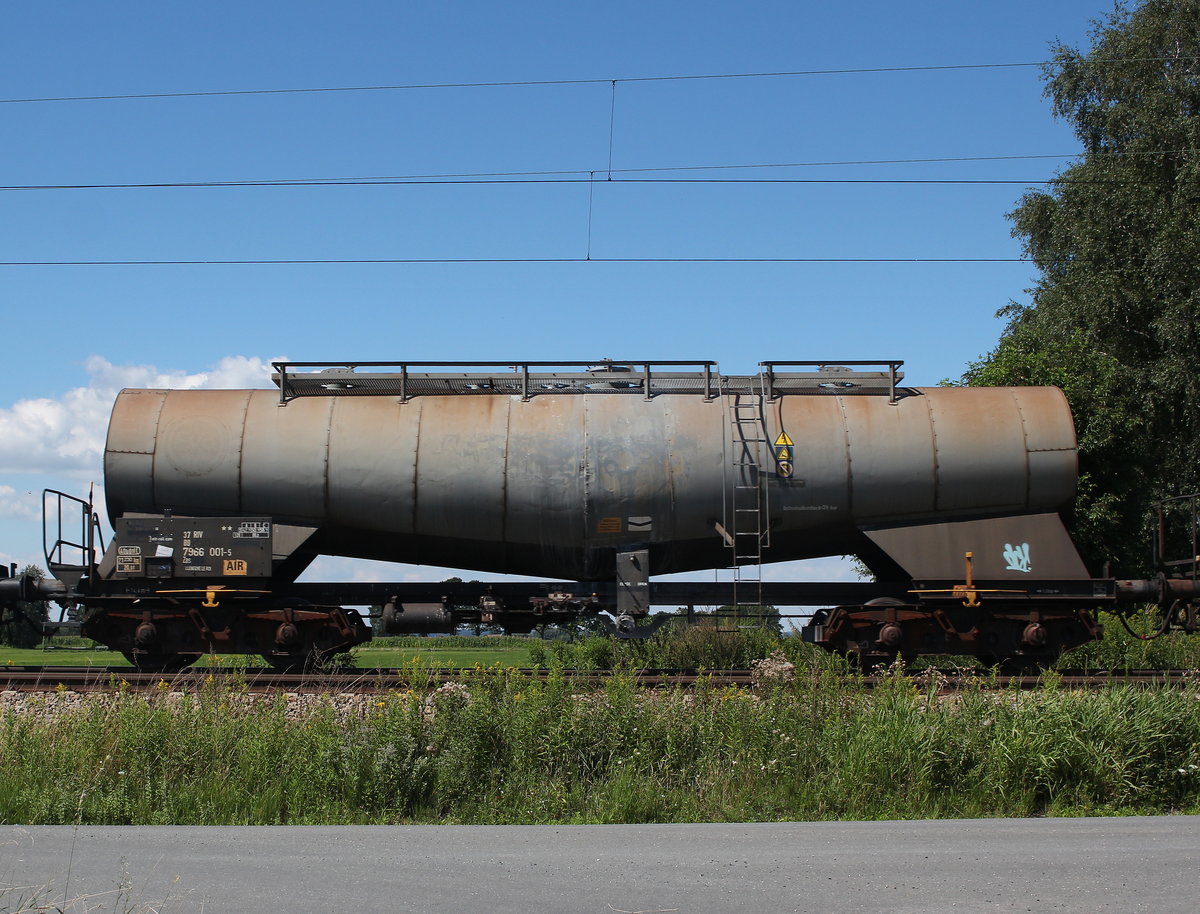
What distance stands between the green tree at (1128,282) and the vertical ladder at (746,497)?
41.3 feet

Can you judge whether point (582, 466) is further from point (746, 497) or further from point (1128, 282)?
point (1128, 282)

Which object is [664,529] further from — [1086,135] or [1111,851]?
[1086,135]

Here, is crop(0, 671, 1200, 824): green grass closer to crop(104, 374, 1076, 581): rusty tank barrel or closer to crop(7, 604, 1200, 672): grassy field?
crop(104, 374, 1076, 581): rusty tank barrel

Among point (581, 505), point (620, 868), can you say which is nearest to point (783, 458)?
point (581, 505)

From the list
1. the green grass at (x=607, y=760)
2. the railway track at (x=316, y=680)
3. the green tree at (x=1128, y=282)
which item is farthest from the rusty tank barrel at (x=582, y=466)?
the green tree at (x=1128, y=282)

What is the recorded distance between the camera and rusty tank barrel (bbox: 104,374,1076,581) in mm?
13922

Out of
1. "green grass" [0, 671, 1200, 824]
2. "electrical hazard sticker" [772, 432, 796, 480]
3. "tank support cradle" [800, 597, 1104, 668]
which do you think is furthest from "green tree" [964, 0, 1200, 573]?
"green grass" [0, 671, 1200, 824]

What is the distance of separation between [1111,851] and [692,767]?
318cm

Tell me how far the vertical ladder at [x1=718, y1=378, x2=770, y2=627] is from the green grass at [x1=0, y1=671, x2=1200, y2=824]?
4.77 m

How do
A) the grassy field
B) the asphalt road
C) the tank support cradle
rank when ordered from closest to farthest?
the asphalt road → the tank support cradle → the grassy field

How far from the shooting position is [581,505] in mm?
13898

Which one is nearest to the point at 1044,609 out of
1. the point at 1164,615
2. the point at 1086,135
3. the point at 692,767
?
the point at 1164,615

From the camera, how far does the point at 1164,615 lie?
1507 cm

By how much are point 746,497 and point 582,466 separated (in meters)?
2.23
